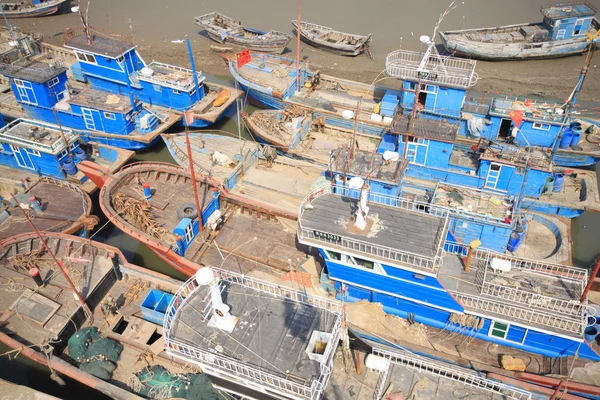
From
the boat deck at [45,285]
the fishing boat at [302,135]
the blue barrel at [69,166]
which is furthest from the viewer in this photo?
the fishing boat at [302,135]

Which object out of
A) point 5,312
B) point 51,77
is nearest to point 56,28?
point 51,77

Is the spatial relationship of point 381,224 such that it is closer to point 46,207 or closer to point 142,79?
point 46,207

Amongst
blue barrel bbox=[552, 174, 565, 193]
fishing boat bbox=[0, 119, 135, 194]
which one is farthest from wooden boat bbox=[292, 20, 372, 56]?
blue barrel bbox=[552, 174, 565, 193]

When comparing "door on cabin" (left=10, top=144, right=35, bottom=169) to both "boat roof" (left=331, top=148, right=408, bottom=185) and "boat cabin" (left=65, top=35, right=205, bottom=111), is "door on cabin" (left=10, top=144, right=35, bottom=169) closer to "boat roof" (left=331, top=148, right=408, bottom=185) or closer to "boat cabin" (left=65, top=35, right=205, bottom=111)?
"boat cabin" (left=65, top=35, right=205, bottom=111)

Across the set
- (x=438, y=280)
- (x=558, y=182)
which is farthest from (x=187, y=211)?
(x=558, y=182)

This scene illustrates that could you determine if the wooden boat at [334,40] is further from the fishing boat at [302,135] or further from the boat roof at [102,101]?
the boat roof at [102,101]

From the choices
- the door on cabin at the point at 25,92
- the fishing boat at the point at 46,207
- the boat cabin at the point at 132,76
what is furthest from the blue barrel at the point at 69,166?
the boat cabin at the point at 132,76
